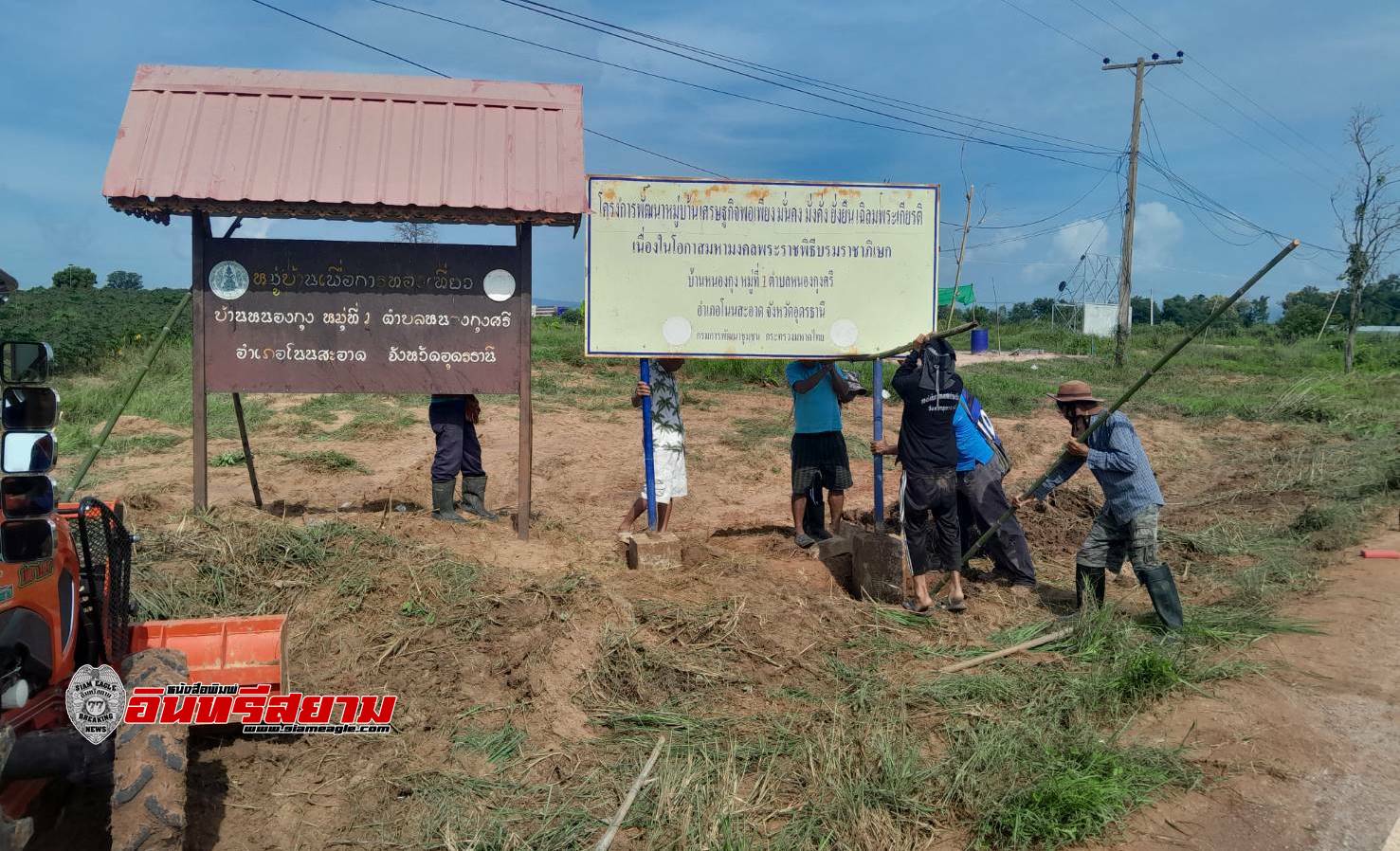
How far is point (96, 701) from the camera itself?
301 centimetres

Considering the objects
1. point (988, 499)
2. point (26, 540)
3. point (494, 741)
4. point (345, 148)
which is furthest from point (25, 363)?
point (988, 499)

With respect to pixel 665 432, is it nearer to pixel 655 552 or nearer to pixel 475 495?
pixel 655 552

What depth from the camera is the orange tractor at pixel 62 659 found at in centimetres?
262

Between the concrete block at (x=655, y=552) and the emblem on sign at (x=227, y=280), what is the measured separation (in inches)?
132

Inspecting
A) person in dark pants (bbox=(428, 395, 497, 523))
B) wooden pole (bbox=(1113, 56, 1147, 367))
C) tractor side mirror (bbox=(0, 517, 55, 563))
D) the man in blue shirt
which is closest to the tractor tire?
tractor side mirror (bbox=(0, 517, 55, 563))

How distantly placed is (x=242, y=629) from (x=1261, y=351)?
119ft

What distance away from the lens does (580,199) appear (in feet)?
22.5

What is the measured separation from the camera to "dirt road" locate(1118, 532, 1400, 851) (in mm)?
3842

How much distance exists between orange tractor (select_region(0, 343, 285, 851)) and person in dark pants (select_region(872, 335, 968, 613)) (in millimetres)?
4490

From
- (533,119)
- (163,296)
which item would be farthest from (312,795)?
(163,296)

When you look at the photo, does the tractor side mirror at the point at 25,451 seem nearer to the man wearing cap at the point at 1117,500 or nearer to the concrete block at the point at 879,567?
the concrete block at the point at 879,567

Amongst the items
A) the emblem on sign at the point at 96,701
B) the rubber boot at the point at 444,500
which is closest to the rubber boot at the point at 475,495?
the rubber boot at the point at 444,500

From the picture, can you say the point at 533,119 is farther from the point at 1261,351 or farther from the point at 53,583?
the point at 1261,351

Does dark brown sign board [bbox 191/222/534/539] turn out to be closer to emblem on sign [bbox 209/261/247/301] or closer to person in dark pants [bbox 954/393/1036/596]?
emblem on sign [bbox 209/261/247/301]
